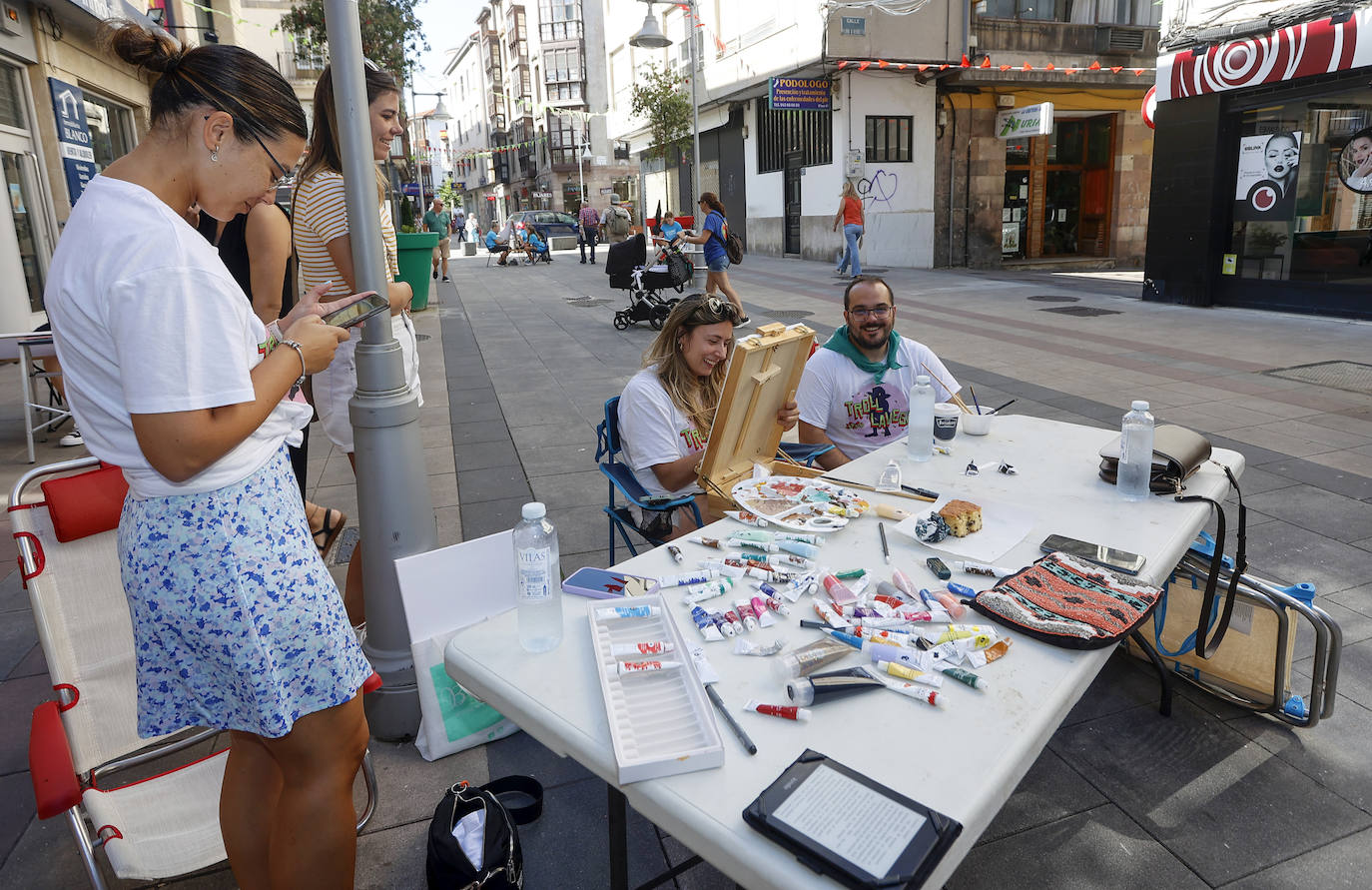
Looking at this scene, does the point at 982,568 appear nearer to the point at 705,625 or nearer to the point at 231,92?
the point at 705,625

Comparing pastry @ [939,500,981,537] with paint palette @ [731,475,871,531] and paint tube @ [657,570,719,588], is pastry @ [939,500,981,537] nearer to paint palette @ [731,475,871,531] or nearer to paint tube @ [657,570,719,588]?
paint palette @ [731,475,871,531]

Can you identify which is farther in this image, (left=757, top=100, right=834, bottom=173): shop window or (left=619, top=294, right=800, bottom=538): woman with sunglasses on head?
(left=757, top=100, right=834, bottom=173): shop window

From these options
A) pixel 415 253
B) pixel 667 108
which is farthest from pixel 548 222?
pixel 415 253

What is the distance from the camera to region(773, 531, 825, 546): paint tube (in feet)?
7.29

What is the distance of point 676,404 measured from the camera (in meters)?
3.18

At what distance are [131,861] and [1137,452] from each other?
2.77m

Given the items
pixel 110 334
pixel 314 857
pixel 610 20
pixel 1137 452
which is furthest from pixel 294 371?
pixel 610 20

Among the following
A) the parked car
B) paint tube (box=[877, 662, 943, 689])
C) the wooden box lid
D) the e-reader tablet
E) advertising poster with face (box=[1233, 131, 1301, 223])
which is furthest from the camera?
the parked car

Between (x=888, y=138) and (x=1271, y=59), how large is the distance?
8995 millimetres

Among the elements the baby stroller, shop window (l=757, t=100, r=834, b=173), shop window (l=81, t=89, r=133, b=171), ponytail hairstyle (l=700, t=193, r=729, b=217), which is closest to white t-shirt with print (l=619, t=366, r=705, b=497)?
the baby stroller

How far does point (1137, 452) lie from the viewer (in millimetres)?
2443

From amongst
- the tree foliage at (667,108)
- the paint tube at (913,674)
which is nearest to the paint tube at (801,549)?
the paint tube at (913,674)

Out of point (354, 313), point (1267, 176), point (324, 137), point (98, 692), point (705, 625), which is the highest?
point (1267, 176)

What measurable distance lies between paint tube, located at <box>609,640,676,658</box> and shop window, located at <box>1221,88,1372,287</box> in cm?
1117
